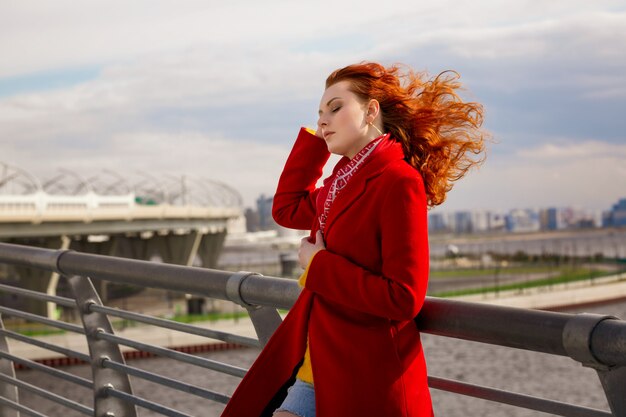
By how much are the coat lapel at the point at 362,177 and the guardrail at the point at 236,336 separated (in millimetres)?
368

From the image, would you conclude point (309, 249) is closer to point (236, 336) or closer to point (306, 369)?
point (306, 369)

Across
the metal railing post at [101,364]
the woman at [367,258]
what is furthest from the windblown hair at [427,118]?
the metal railing post at [101,364]

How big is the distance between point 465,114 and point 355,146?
1.17ft

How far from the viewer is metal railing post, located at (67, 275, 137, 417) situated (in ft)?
13.5

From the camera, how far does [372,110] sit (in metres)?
2.70

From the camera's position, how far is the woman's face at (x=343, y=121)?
8.75 ft

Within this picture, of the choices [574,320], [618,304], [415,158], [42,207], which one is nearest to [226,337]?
[415,158]

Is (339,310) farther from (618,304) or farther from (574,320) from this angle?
(618,304)

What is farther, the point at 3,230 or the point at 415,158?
the point at 3,230

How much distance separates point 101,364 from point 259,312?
1238 millimetres

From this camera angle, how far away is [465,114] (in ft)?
8.98

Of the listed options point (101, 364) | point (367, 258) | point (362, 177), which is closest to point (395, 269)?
point (367, 258)

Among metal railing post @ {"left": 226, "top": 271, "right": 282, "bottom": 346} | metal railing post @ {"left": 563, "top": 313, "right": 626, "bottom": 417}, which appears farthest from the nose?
metal railing post @ {"left": 563, "top": 313, "right": 626, "bottom": 417}

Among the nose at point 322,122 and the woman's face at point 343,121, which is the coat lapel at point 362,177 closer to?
the woman's face at point 343,121
